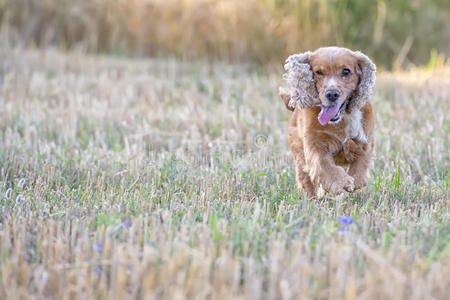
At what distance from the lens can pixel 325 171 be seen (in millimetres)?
4316

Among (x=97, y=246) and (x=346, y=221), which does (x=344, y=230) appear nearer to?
(x=346, y=221)

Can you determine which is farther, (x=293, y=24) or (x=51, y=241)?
(x=293, y=24)

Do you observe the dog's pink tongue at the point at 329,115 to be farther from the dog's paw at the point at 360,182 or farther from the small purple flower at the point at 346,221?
the small purple flower at the point at 346,221

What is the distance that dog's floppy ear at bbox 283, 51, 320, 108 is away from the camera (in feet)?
14.1

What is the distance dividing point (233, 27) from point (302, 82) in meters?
8.61

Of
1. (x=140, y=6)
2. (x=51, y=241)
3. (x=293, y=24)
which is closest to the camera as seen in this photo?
(x=51, y=241)

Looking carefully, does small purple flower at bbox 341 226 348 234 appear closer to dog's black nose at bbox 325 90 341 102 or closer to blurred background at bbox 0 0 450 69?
dog's black nose at bbox 325 90 341 102

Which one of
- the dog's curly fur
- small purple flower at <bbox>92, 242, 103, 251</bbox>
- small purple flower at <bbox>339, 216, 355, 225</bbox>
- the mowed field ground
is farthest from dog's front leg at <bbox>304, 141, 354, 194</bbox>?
small purple flower at <bbox>92, 242, 103, 251</bbox>

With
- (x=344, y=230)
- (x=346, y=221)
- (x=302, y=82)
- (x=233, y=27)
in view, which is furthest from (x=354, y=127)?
(x=233, y=27)

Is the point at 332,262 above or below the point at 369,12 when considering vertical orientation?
below

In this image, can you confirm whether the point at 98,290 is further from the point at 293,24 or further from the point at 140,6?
the point at 140,6

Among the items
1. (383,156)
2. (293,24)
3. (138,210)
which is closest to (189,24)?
(293,24)

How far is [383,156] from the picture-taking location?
5703 millimetres

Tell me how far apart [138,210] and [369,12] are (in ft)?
31.8
